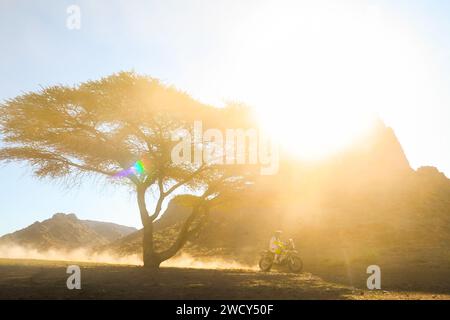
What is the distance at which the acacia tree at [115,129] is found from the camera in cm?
1991

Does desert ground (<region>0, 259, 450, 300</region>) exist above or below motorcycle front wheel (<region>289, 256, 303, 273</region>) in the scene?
above

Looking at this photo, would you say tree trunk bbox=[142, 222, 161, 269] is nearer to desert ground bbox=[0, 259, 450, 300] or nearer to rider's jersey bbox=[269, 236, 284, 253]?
rider's jersey bbox=[269, 236, 284, 253]

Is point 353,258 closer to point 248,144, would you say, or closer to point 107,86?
point 248,144

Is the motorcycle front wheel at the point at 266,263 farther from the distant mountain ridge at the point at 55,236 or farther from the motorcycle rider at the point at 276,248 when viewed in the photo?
the distant mountain ridge at the point at 55,236

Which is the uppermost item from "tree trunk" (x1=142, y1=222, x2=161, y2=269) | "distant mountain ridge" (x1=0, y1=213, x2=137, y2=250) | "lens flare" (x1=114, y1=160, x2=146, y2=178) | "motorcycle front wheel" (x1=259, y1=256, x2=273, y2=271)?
"lens flare" (x1=114, y1=160, x2=146, y2=178)

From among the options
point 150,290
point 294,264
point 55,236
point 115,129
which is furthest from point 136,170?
point 55,236

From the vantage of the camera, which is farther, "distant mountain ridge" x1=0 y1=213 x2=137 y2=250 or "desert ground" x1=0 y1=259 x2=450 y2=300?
"distant mountain ridge" x1=0 y1=213 x2=137 y2=250

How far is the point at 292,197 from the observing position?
51.5 metres

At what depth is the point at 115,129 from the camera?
Result: 20625mm

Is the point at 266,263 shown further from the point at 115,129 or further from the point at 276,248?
the point at 115,129

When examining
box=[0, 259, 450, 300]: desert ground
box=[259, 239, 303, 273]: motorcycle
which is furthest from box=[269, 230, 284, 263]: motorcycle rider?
box=[0, 259, 450, 300]: desert ground

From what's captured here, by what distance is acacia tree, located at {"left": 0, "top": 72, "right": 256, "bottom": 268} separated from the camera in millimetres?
19906

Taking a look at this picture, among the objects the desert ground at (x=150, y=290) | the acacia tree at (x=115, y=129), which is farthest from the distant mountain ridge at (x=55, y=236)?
the desert ground at (x=150, y=290)
